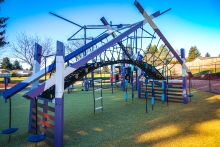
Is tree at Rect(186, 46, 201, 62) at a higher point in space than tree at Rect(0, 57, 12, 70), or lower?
higher

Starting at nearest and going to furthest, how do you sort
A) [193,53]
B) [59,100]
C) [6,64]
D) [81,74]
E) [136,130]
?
[59,100] < [136,130] < [81,74] < [6,64] < [193,53]

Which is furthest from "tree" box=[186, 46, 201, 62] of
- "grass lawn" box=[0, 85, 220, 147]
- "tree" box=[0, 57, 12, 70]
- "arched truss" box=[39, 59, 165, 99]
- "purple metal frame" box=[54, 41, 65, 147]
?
"purple metal frame" box=[54, 41, 65, 147]

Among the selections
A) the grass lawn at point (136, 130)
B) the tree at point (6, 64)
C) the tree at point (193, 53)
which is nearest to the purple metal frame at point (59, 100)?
the grass lawn at point (136, 130)

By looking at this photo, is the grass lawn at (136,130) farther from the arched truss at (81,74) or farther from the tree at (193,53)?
the tree at (193,53)

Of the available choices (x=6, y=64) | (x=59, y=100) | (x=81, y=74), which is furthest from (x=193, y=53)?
(x=59, y=100)

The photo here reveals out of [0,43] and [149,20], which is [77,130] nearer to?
[149,20]

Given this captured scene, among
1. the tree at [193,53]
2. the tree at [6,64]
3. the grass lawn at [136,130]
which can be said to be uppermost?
the tree at [193,53]

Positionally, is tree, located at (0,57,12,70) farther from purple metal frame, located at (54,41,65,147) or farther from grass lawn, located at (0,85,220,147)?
purple metal frame, located at (54,41,65,147)

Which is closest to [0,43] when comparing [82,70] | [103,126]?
[82,70]

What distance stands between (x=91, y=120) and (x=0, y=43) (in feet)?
86.0

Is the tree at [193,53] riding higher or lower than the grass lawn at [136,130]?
higher

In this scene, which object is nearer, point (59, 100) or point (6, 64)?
point (59, 100)

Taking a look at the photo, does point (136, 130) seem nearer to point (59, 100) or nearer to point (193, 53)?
point (59, 100)

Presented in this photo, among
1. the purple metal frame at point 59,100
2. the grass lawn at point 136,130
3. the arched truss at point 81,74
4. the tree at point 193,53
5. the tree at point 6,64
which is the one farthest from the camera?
the tree at point 193,53
